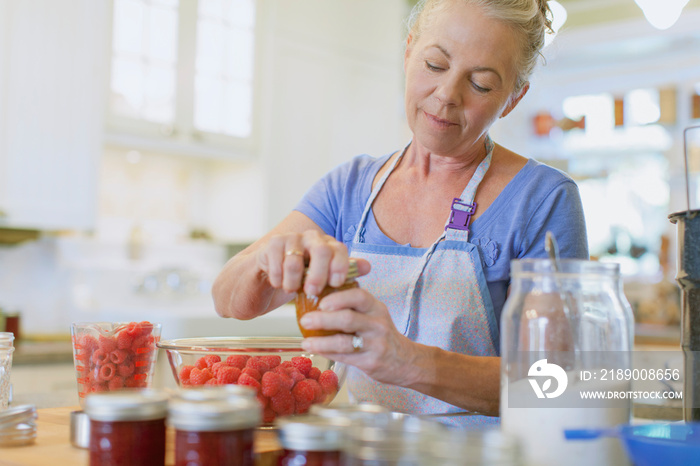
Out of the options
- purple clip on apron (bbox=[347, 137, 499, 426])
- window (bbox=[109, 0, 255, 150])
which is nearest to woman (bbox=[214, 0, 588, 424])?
purple clip on apron (bbox=[347, 137, 499, 426])

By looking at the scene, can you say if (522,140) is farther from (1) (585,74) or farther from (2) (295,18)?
(2) (295,18)

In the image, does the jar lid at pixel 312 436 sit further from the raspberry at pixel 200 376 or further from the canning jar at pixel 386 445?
the raspberry at pixel 200 376

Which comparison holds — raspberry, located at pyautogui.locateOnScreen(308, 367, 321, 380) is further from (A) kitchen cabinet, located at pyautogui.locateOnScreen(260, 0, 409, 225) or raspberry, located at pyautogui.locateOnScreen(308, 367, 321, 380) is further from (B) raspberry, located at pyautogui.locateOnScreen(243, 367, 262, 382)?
(A) kitchen cabinet, located at pyautogui.locateOnScreen(260, 0, 409, 225)

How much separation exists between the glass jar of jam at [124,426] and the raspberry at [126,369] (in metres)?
0.40

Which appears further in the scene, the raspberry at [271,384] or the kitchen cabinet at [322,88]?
the kitchen cabinet at [322,88]

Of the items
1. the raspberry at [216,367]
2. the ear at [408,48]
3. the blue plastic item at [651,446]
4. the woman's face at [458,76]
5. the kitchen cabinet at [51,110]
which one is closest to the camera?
the blue plastic item at [651,446]

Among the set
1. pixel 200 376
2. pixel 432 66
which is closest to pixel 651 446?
pixel 200 376

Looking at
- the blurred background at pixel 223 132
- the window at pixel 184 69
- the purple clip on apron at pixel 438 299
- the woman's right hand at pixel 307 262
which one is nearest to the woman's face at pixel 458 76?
the purple clip on apron at pixel 438 299

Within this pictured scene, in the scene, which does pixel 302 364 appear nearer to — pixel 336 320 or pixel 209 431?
pixel 336 320

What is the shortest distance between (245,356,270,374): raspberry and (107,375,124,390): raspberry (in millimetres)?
208

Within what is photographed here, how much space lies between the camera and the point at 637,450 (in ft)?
2.33

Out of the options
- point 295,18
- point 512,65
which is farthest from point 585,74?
point 512,65

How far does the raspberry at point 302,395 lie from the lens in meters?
1.04

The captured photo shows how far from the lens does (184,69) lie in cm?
377
